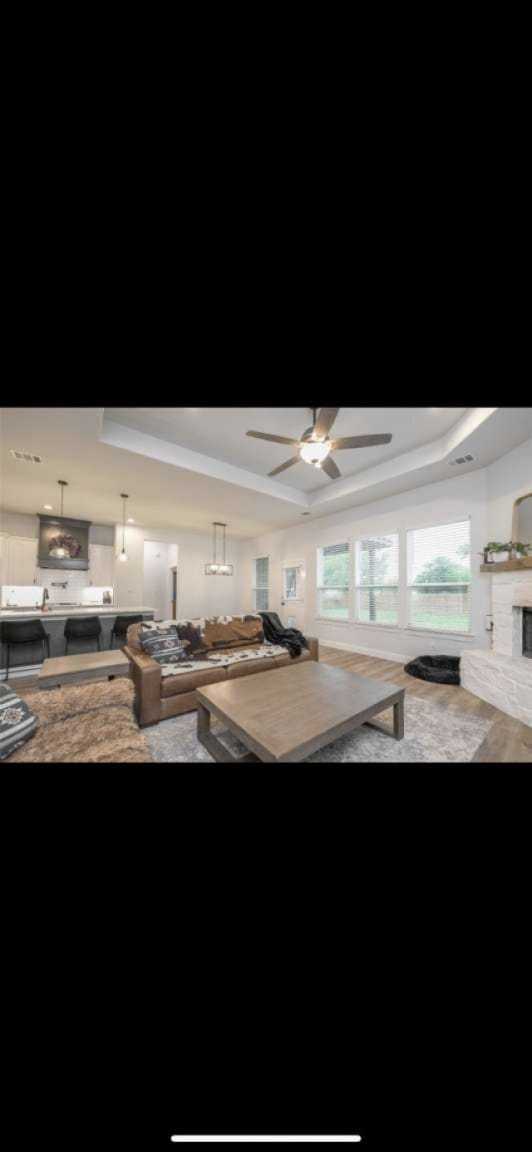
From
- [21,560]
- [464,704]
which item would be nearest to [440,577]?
[464,704]

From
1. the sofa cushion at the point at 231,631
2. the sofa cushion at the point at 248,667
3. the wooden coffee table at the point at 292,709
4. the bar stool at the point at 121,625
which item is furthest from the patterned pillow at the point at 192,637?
the bar stool at the point at 121,625

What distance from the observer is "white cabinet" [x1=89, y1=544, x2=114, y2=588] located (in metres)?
5.59

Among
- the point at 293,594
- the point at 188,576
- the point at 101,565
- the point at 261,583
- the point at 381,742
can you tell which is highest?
the point at 101,565

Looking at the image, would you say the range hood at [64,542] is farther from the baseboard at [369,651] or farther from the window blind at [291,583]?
the baseboard at [369,651]

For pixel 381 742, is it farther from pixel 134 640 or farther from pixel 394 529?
pixel 394 529

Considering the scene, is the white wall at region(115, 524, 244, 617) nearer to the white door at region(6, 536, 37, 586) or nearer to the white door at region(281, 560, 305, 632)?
the white door at region(6, 536, 37, 586)

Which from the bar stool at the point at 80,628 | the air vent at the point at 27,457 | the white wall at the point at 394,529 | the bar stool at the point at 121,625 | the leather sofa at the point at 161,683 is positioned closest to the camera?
the leather sofa at the point at 161,683

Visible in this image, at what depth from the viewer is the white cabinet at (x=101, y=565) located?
18.3ft

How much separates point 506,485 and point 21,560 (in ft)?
22.4

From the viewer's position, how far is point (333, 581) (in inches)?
213
